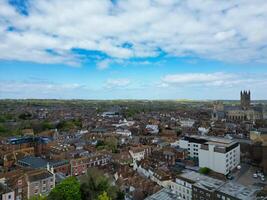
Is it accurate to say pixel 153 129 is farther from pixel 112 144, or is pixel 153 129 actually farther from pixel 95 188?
pixel 95 188

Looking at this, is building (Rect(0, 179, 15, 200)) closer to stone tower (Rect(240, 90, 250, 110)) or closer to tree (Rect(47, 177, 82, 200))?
tree (Rect(47, 177, 82, 200))

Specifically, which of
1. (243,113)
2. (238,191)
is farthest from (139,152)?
(243,113)

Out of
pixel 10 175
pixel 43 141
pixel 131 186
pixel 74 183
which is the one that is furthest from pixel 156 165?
pixel 43 141

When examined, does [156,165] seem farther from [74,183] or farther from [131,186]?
[74,183]

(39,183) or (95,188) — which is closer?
(95,188)

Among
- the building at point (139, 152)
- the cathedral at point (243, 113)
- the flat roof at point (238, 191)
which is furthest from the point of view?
the cathedral at point (243, 113)

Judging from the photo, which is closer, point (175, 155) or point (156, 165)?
point (156, 165)

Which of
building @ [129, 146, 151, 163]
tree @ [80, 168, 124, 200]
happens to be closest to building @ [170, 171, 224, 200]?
tree @ [80, 168, 124, 200]

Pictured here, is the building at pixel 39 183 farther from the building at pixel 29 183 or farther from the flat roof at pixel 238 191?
the flat roof at pixel 238 191

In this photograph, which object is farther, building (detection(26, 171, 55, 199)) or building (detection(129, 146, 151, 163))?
building (detection(129, 146, 151, 163))

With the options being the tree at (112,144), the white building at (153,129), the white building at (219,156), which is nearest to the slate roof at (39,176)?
the tree at (112,144)

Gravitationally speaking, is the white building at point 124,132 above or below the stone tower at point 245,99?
below
